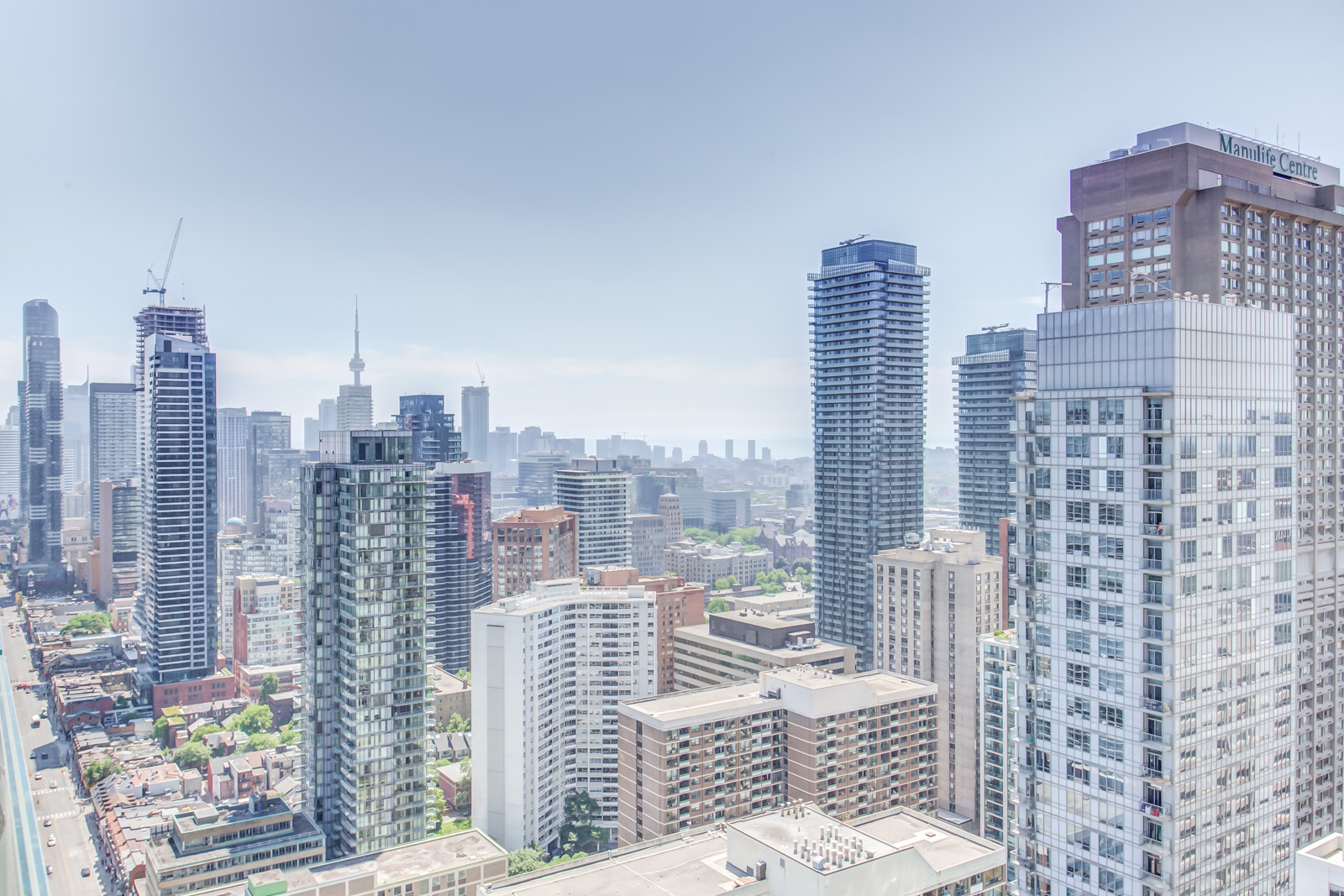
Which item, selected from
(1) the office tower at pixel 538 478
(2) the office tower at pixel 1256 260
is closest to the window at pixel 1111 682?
(2) the office tower at pixel 1256 260

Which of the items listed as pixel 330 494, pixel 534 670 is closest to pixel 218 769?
pixel 534 670

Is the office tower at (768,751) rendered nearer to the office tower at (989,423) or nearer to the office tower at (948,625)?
the office tower at (948,625)

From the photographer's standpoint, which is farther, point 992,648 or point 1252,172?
point 992,648

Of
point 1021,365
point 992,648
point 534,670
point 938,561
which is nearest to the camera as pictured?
point 992,648

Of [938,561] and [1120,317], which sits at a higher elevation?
[1120,317]

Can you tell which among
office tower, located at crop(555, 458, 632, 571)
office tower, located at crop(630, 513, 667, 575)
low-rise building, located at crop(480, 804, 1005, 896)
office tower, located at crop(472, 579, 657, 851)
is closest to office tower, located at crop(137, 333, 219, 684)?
office tower, located at crop(555, 458, 632, 571)

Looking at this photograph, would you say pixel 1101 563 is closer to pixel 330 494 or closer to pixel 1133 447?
pixel 1133 447
